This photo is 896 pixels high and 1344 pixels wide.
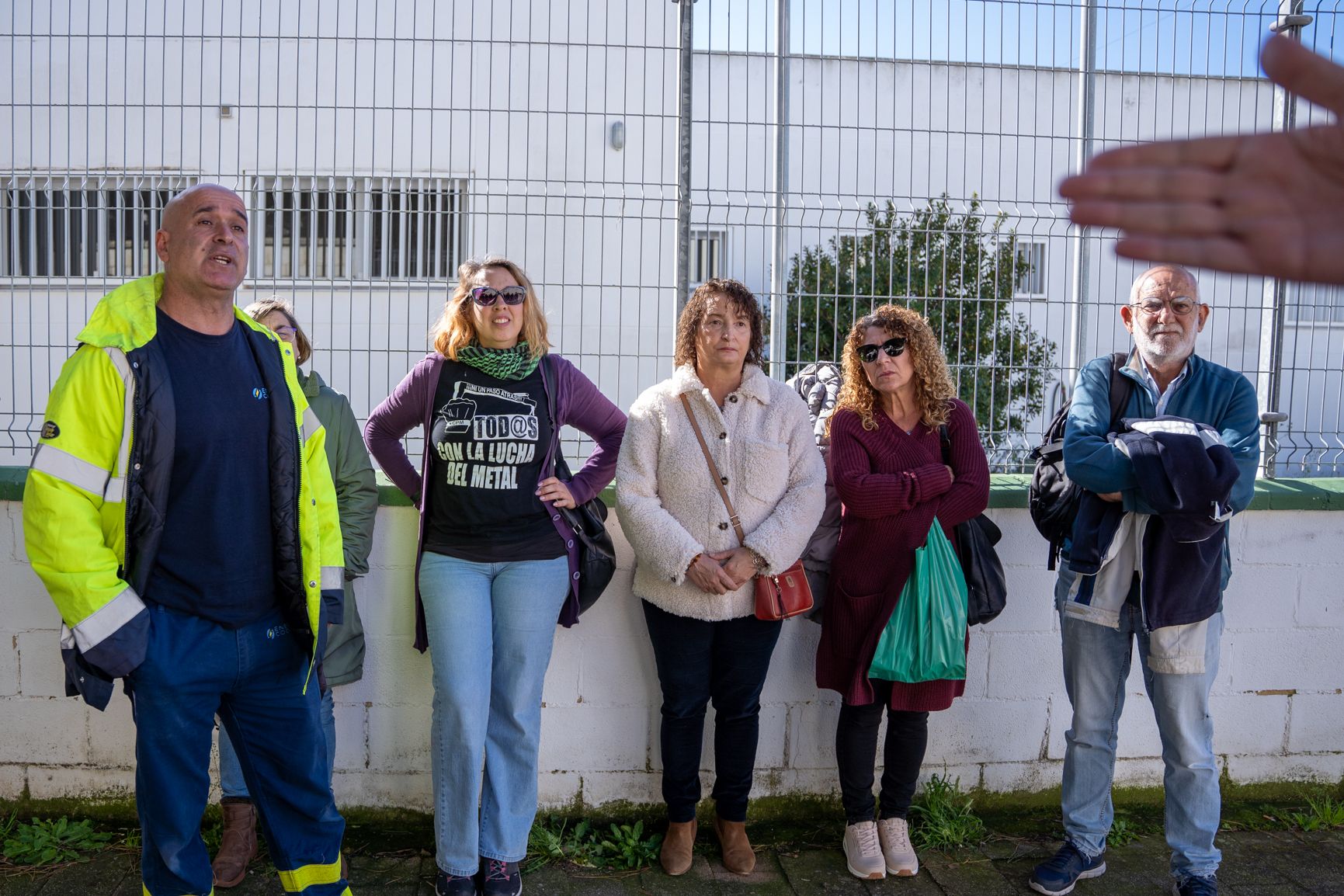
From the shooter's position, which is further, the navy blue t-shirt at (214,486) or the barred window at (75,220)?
the barred window at (75,220)

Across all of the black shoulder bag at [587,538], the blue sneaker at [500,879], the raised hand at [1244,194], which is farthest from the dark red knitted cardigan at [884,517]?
the raised hand at [1244,194]

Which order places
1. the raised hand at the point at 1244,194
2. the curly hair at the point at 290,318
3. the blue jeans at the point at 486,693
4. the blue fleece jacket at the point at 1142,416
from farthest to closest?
the curly hair at the point at 290,318
the blue jeans at the point at 486,693
the blue fleece jacket at the point at 1142,416
the raised hand at the point at 1244,194

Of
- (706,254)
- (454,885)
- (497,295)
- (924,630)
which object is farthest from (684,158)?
(454,885)

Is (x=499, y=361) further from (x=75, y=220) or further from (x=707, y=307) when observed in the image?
(x=75, y=220)

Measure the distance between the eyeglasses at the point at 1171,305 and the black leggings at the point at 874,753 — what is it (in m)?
1.46

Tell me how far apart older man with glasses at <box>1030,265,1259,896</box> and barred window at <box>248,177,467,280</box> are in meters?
2.45

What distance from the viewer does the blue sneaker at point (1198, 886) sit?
3.52 metres

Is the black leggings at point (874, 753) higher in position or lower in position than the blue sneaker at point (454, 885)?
higher

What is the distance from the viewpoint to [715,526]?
361 centimetres

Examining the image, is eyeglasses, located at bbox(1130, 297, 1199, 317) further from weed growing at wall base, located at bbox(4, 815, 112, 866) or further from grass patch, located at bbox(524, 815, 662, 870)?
weed growing at wall base, located at bbox(4, 815, 112, 866)

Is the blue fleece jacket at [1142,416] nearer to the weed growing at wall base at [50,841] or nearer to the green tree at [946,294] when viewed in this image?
the green tree at [946,294]

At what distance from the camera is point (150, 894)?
2.89 meters

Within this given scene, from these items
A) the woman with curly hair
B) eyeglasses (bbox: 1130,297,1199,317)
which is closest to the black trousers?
the woman with curly hair

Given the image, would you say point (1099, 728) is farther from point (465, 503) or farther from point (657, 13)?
point (657, 13)
